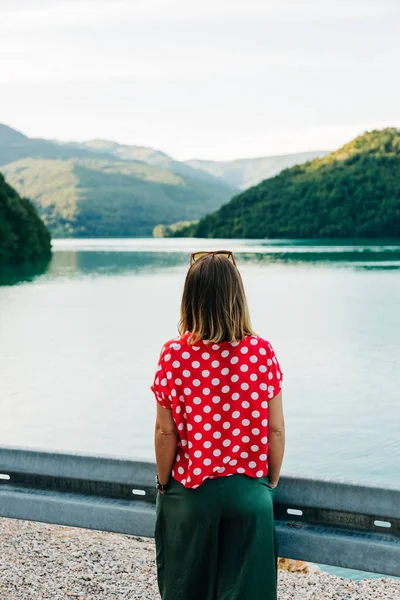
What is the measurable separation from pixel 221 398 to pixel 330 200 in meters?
125

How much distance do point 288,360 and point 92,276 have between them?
122 ft

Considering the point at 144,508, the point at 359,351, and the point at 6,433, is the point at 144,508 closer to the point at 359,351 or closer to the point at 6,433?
the point at 6,433

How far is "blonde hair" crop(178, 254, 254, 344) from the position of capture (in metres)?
2.43

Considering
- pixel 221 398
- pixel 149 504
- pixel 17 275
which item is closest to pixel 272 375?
pixel 221 398

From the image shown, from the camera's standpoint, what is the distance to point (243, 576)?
2432 millimetres

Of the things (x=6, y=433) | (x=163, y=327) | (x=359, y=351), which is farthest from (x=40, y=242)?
(x=6, y=433)

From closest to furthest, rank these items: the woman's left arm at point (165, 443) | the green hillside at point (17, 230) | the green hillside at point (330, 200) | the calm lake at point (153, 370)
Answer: the woman's left arm at point (165, 443)
the calm lake at point (153, 370)
the green hillside at point (17, 230)
the green hillside at point (330, 200)

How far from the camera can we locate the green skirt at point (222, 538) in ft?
7.91

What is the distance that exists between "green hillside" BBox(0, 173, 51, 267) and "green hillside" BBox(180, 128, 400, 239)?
→ 206ft

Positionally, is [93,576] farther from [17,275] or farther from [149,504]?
[17,275]

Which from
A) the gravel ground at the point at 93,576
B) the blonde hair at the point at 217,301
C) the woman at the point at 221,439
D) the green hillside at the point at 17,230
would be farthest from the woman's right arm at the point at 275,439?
the green hillside at the point at 17,230

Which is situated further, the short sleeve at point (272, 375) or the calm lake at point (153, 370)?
the calm lake at point (153, 370)

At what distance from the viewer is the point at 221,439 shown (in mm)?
2479

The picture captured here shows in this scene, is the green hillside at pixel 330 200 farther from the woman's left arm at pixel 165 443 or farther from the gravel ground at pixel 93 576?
the woman's left arm at pixel 165 443
